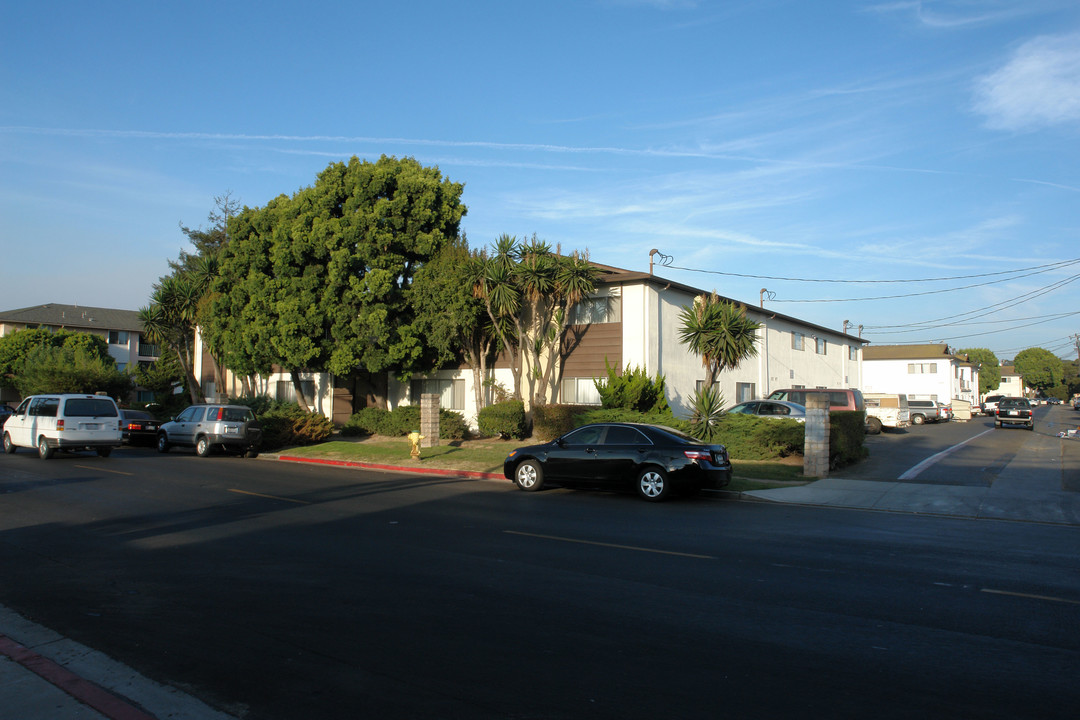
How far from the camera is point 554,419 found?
25125mm

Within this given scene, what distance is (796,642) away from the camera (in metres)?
5.71

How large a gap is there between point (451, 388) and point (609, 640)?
25828 mm

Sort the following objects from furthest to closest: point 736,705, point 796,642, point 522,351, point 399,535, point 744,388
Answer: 1. point 744,388
2. point 522,351
3. point 399,535
4. point 796,642
5. point 736,705

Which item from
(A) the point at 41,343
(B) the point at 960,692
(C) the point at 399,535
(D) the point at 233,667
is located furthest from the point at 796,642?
(A) the point at 41,343

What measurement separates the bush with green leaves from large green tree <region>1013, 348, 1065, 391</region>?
13676cm

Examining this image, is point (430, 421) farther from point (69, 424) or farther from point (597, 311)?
point (69, 424)

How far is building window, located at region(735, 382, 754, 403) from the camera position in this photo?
106ft

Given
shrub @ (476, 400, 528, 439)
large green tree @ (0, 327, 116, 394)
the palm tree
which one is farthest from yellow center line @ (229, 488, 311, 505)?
large green tree @ (0, 327, 116, 394)

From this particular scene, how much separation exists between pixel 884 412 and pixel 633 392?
20.5 m

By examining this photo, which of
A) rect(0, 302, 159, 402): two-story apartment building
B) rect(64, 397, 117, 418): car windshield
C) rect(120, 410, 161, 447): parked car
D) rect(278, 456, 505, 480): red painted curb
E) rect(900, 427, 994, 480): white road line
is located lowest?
rect(278, 456, 505, 480): red painted curb

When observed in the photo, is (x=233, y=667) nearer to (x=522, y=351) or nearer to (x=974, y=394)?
(x=522, y=351)

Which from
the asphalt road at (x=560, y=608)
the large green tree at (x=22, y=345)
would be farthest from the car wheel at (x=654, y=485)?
the large green tree at (x=22, y=345)

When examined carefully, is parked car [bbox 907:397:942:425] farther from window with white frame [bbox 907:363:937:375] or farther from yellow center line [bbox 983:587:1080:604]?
yellow center line [bbox 983:587:1080:604]

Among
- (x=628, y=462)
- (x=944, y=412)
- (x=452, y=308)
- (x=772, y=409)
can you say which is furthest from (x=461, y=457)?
(x=944, y=412)
